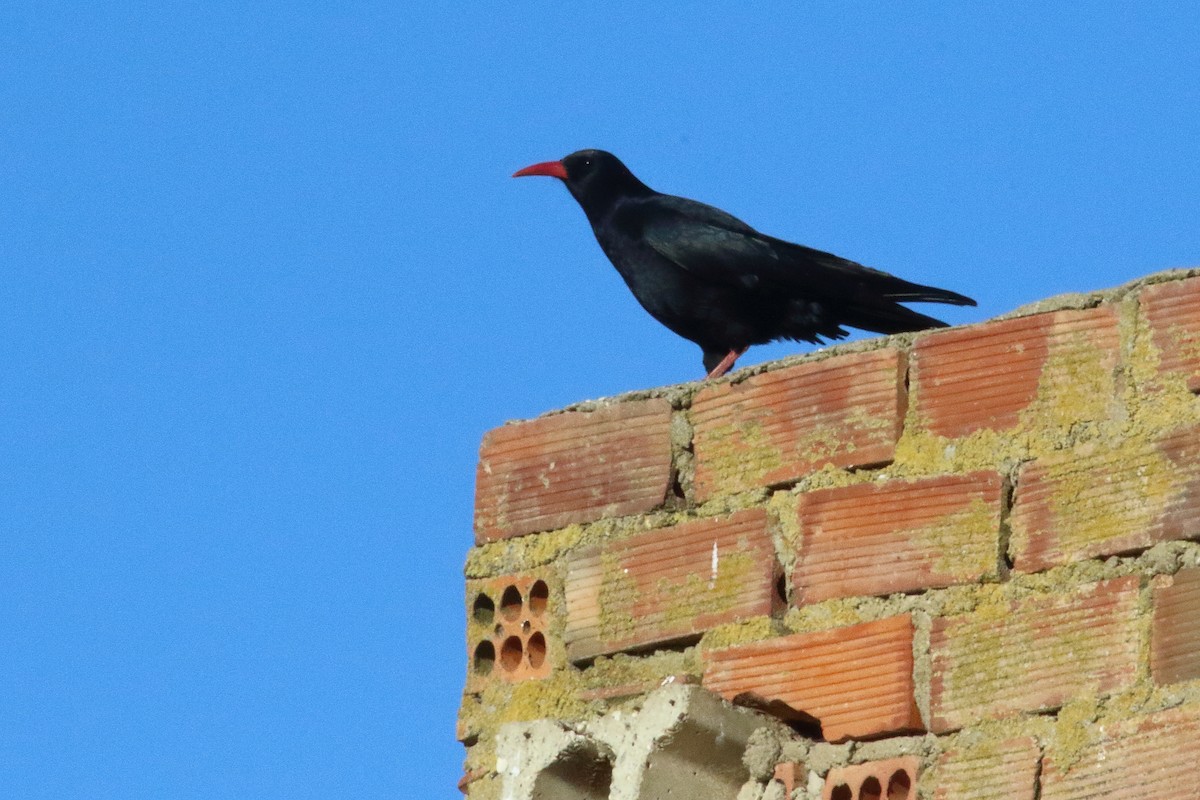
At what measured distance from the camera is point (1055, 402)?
3.08m

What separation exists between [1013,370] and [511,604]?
2.99ft

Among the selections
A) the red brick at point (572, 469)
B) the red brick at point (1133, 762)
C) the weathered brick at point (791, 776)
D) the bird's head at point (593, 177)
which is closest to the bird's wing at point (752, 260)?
the bird's head at point (593, 177)

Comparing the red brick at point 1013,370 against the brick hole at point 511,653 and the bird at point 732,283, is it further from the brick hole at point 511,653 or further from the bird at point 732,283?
the bird at point 732,283

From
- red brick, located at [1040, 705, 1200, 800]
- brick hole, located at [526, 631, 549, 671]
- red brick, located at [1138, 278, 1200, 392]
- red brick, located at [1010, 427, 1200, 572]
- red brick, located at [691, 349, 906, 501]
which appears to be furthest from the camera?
brick hole, located at [526, 631, 549, 671]

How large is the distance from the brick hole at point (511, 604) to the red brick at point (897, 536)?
52cm

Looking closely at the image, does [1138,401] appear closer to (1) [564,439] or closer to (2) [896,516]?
(2) [896,516]

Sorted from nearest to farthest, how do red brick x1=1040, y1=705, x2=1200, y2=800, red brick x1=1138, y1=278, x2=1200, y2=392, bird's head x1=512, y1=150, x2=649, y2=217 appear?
1. red brick x1=1040, y1=705, x2=1200, y2=800
2. red brick x1=1138, y1=278, x2=1200, y2=392
3. bird's head x1=512, y1=150, x2=649, y2=217

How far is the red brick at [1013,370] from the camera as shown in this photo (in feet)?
10.1

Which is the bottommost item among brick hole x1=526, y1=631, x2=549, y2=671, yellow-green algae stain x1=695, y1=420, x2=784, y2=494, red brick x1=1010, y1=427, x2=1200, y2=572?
red brick x1=1010, y1=427, x2=1200, y2=572

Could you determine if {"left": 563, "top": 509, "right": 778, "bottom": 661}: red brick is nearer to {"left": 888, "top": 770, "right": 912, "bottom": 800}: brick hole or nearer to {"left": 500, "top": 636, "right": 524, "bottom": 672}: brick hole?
{"left": 500, "top": 636, "right": 524, "bottom": 672}: brick hole

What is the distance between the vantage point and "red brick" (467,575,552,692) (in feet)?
11.3

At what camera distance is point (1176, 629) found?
9.16ft

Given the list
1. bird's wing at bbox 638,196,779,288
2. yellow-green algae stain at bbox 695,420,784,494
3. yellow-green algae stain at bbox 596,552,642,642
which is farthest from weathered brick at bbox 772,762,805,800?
bird's wing at bbox 638,196,779,288

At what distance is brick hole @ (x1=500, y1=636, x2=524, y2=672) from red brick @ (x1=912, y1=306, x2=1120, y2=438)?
767mm
